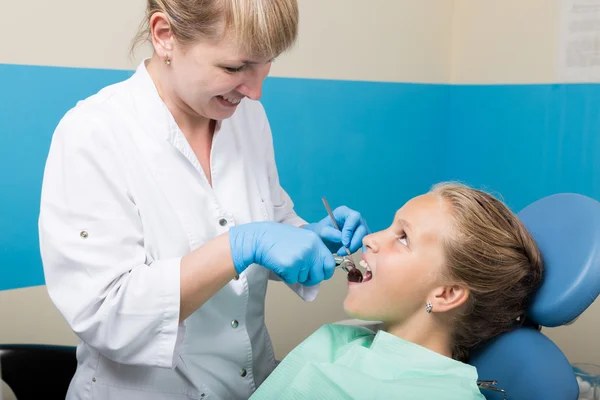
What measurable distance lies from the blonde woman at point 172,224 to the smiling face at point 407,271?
17cm

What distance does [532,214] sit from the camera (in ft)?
5.13

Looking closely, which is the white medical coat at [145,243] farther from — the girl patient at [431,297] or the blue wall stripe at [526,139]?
the blue wall stripe at [526,139]

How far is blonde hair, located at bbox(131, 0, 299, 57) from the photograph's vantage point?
1247 mm

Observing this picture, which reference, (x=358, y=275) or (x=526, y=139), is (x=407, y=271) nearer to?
(x=358, y=275)

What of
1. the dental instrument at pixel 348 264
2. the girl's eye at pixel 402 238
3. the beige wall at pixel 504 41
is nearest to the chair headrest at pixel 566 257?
the girl's eye at pixel 402 238

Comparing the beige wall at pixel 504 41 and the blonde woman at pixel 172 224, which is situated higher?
the beige wall at pixel 504 41

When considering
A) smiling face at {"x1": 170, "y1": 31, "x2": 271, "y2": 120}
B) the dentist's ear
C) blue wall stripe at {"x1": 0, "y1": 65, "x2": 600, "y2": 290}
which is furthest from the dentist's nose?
blue wall stripe at {"x1": 0, "y1": 65, "x2": 600, "y2": 290}

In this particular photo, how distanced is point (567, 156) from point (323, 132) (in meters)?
0.94

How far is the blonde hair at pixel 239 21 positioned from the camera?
4.09ft

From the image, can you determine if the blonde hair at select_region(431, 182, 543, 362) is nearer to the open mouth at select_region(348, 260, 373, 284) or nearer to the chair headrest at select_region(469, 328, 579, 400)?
the chair headrest at select_region(469, 328, 579, 400)

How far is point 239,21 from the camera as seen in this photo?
49.0 inches

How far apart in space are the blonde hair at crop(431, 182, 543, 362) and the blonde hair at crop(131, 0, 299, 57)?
1.84ft

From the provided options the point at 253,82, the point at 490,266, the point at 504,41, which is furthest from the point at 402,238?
the point at 504,41

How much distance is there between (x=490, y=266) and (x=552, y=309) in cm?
15
